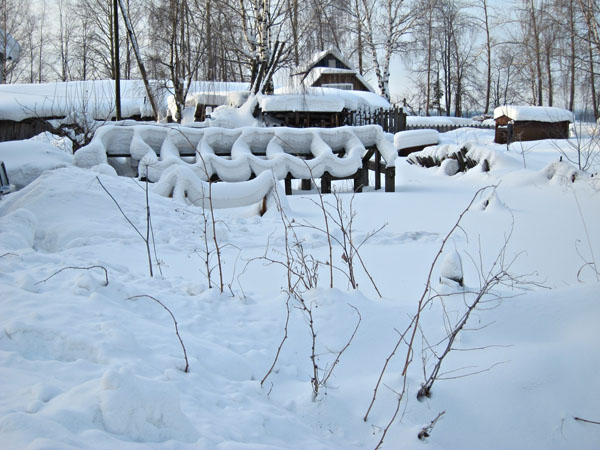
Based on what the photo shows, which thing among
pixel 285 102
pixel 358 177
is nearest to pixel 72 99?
pixel 285 102

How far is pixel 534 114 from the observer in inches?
675

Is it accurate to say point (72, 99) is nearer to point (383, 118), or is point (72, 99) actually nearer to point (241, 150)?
point (383, 118)

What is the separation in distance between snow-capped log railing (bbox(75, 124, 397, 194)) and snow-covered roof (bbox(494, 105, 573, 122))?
11.0m

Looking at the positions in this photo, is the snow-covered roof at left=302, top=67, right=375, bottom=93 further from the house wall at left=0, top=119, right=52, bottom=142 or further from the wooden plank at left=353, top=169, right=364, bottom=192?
the wooden plank at left=353, top=169, right=364, bottom=192

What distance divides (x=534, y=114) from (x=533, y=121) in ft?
1.80

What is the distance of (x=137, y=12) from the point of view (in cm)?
2045

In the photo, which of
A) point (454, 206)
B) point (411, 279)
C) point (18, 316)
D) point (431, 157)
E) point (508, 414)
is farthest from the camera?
point (431, 157)

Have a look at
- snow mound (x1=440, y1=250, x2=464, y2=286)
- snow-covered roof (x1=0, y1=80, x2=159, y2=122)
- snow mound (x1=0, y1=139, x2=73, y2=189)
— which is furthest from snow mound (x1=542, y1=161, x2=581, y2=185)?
snow-covered roof (x1=0, y1=80, x2=159, y2=122)

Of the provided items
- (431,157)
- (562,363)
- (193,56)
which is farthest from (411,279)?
(193,56)

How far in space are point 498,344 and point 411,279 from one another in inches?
51.0

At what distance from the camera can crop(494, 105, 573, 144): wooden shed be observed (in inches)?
661

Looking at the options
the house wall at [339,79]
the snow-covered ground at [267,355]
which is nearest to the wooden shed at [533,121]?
the house wall at [339,79]

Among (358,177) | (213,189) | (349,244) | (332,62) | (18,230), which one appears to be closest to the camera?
(18,230)

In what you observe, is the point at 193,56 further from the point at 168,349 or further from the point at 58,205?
the point at 168,349
